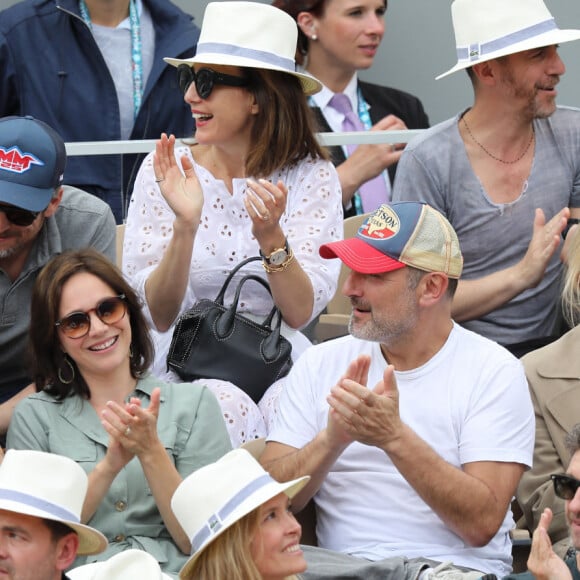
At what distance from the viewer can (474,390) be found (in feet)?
13.7

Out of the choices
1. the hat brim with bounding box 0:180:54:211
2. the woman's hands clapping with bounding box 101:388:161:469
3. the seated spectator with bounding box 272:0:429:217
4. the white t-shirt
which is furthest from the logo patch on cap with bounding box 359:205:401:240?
the seated spectator with bounding box 272:0:429:217

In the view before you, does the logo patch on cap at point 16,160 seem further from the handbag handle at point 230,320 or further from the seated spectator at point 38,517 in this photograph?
the seated spectator at point 38,517

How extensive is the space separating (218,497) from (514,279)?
1.84m

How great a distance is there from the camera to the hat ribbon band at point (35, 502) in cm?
352

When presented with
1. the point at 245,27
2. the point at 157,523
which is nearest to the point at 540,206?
the point at 245,27

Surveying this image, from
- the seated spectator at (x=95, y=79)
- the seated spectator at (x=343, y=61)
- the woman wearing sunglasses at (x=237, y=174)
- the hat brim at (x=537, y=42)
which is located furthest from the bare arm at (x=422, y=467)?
the seated spectator at (x=95, y=79)

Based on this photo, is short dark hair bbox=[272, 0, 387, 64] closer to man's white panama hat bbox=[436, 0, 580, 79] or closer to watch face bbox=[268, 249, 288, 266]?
man's white panama hat bbox=[436, 0, 580, 79]

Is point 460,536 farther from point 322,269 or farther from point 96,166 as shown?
point 96,166

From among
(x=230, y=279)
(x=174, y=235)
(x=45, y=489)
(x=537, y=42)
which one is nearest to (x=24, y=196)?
(x=174, y=235)

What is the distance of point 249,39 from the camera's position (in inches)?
201

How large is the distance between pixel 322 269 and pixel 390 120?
4.62 ft

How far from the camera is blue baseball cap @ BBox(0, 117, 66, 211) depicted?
4672 mm

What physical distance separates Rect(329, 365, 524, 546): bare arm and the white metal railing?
5.35 ft

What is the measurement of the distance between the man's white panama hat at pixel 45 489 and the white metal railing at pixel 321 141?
6.84 feet
